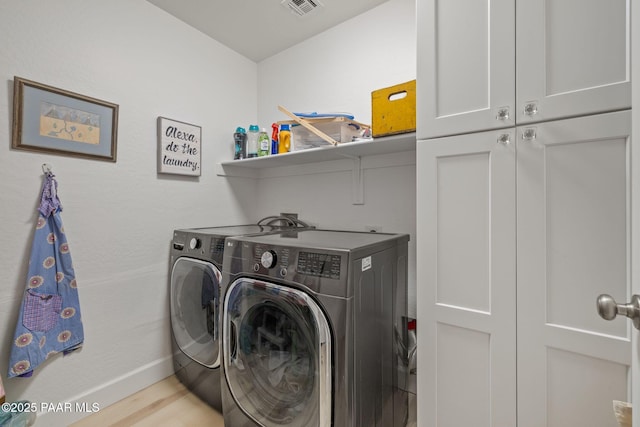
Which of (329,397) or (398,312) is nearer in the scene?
(329,397)

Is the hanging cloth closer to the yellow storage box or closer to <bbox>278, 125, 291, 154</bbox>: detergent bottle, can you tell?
<bbox>278, 125, 291, 154</bbox>: detergent bottle

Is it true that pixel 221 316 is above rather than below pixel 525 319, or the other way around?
below

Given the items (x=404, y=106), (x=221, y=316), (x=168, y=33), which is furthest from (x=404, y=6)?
(x=221, y=316)

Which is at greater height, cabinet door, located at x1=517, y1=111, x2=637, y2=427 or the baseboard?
cabinet door, located at x1=517, y1=111, x2=637, y2=427

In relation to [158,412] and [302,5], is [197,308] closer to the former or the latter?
[158,412]

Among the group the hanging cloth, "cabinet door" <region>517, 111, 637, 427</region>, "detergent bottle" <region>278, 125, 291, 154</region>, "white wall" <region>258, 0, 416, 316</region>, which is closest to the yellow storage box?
"white wall" <region>258, 0, 416, 316</region>

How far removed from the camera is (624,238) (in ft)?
2.56

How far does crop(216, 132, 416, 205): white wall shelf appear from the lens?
1.48 meters

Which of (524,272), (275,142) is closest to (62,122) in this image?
(275,142)

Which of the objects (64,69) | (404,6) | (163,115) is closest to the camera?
(64,69)

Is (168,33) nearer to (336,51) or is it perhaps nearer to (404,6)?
(336,51)

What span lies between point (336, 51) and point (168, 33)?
4.00ft

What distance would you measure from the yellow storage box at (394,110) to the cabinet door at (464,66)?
0.20 metres

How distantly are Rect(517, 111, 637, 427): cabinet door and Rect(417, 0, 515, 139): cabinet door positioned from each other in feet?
0.51
